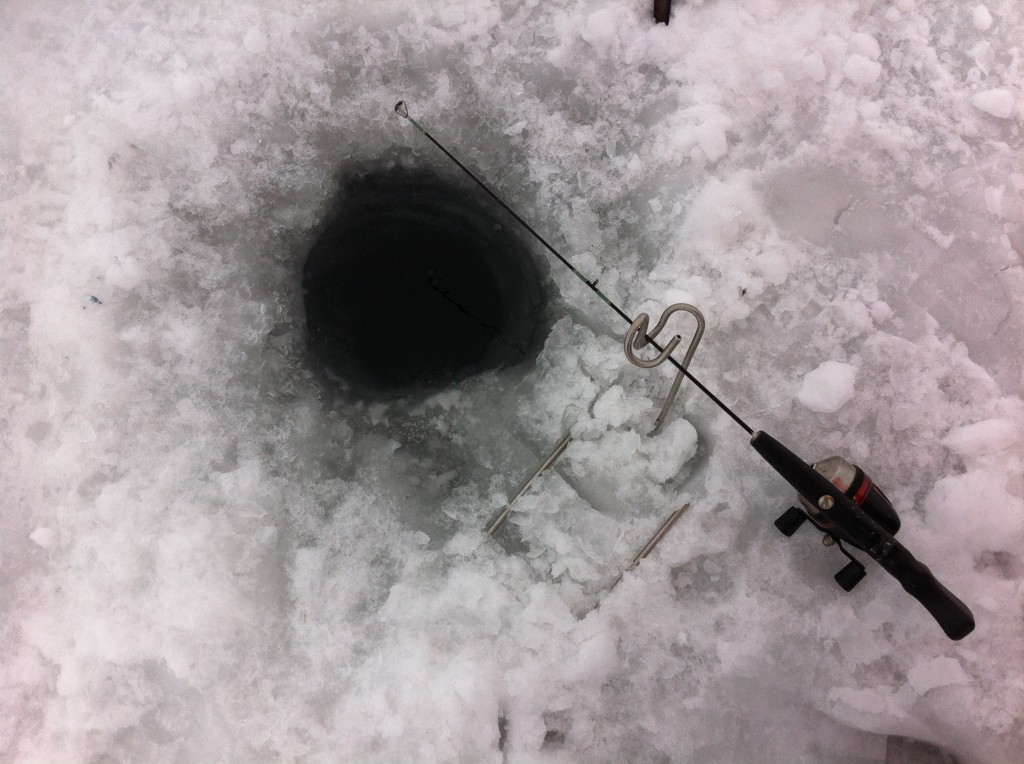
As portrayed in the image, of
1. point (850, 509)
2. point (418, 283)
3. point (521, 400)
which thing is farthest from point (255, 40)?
point (850, 509)

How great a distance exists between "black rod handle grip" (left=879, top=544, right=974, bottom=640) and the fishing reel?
0.10 m

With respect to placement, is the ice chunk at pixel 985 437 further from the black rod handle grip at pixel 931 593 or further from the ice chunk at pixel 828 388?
the black rod handle grip at pixel 931 593

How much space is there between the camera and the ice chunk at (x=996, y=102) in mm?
2180

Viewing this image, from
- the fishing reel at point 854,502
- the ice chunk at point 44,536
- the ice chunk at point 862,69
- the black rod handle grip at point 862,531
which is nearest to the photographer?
the black rod handle grip at point 862,531

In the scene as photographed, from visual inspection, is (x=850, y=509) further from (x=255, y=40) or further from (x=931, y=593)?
(x=255, y=40)

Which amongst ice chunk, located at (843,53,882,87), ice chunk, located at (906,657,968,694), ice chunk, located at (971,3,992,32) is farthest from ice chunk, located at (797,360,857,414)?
ice chunk, located at (971,3,992,32)

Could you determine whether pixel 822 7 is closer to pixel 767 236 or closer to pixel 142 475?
pixel 767 236

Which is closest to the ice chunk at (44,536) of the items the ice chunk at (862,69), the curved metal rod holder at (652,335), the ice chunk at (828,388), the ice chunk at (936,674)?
the curved metal rod holder at (652,335)

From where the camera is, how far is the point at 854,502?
1594 millimetres

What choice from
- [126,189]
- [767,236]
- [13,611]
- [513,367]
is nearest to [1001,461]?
[767,236]

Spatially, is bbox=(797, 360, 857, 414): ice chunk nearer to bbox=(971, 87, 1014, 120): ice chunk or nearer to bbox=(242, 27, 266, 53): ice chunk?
bbox=(971, 87, 1014, 120): ice chunk

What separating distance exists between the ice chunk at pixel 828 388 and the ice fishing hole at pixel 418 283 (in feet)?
3.14

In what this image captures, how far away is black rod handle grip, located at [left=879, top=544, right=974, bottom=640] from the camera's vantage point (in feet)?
5.31

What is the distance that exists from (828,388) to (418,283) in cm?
149
